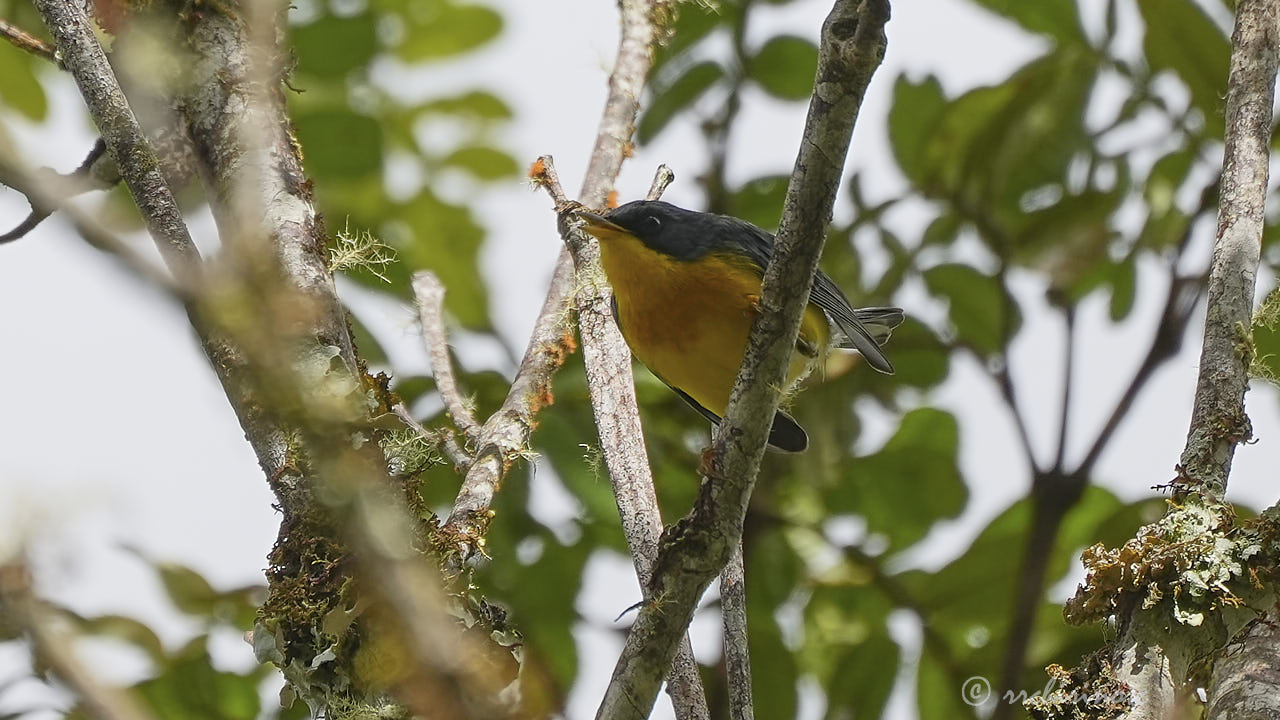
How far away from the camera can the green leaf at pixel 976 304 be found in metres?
4.13

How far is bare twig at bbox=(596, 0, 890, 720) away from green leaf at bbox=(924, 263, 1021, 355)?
6.90 ft

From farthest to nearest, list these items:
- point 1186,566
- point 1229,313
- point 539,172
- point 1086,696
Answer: point 539,172 < point 1229,313 < point 1186,566 < point 1086,696

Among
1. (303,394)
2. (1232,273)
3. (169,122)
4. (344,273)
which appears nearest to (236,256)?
(303,394)

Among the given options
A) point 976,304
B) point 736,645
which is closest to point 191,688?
point 736,645

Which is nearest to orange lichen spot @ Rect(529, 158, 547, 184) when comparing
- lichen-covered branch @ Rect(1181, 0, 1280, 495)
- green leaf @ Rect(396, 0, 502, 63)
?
green leaf @ Rect(396, 0, 502, 63)

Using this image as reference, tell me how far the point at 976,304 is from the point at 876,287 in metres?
0.37

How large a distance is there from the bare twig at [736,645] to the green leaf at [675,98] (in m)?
2.03

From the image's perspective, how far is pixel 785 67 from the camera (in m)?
4.50

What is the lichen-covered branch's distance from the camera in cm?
242

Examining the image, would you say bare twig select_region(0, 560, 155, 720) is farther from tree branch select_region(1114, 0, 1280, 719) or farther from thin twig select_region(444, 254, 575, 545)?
thin twig select_region(444, 254, 575, 545)

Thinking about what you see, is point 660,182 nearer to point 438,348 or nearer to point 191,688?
point 438,348

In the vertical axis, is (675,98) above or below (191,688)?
above

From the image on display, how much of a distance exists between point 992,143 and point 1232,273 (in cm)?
159

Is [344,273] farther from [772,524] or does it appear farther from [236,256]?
[236,256]
